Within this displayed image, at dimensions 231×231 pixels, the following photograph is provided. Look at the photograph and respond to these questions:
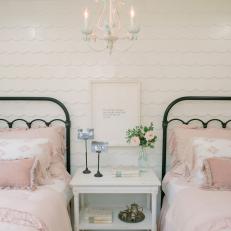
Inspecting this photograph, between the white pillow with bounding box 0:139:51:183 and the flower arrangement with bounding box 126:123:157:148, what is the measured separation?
0.72 meters

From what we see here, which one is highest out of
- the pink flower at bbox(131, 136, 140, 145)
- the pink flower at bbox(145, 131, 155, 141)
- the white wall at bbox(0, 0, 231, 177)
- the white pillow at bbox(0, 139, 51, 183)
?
the white wall at bbox(0, 0, 231, 177)

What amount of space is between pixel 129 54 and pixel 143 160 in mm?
977

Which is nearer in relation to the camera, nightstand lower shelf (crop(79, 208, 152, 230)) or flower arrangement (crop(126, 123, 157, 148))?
nightstand lower shelf (crop(79, 208, 152, 230))

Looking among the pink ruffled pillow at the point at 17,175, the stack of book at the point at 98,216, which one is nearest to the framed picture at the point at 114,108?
the stack of book at the point at 98,216

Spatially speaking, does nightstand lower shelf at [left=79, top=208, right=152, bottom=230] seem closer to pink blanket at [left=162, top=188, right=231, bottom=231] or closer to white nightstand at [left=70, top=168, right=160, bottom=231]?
white nightstand at [left=70, top=168, right=160, bottom=231]

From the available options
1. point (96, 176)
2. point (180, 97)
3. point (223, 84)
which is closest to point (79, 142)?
point (96, 176)

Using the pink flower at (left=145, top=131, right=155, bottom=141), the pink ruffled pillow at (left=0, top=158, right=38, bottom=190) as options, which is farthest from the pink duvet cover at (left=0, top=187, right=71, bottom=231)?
the pink flower at (left=145, top=131, right=155, bottom=141)

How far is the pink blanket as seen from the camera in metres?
1.79

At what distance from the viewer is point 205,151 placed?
2537 mm

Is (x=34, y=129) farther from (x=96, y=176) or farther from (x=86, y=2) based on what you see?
(x=86, y=2)

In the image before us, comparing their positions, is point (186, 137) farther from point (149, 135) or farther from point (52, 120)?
point (52, 120)

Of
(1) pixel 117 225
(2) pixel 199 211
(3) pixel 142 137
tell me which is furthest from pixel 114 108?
(2) pixel 199 211

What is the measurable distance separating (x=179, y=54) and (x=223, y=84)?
0.49 metres

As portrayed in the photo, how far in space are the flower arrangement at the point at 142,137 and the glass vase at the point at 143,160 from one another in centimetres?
9
